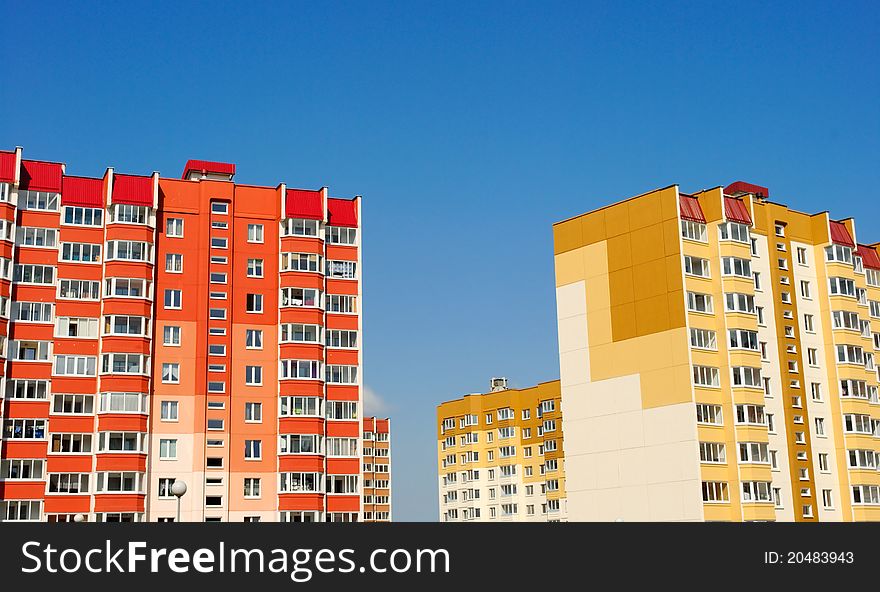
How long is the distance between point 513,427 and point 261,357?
70203 millimetres

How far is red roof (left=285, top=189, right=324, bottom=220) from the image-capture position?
295 ft

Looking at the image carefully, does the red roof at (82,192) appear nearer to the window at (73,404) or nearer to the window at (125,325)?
the window at (125,325)

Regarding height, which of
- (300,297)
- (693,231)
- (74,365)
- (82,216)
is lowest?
(74,365)

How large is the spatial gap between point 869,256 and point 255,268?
6089 centimetres

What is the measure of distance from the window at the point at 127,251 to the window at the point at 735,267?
46866mm

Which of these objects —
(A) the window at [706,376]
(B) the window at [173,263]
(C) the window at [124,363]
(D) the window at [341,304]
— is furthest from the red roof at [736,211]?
(C) the window at [124,363]

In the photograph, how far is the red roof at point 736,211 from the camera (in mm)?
88125

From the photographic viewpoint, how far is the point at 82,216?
3342 inches

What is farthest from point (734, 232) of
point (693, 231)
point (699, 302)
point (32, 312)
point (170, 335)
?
point (32, 312)

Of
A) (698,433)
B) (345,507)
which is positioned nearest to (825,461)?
(698,433)

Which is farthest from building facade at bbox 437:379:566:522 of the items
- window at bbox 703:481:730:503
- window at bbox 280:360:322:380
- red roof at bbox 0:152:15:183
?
red roof at bbox 0:152:15:183

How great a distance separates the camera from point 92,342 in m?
82.8

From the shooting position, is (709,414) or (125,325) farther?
(125,325)

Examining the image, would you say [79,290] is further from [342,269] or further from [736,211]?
[736,211]
